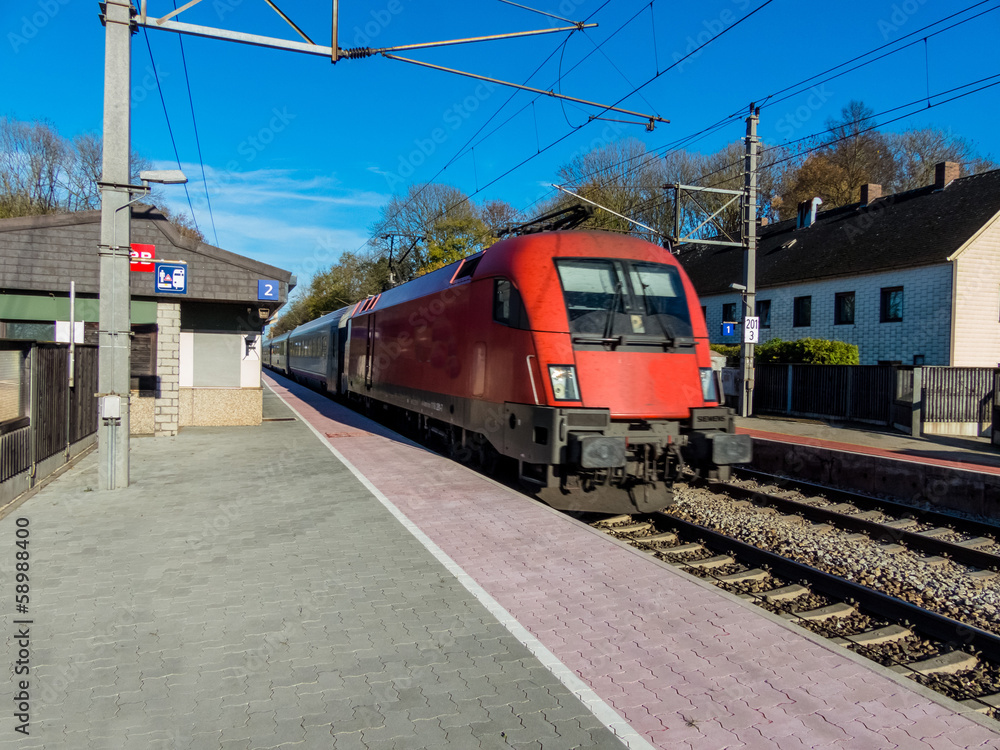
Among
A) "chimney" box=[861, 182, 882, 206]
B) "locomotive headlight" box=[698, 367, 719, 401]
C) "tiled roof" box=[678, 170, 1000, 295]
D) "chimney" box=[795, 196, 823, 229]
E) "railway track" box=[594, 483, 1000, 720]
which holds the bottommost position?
"railway track" box=[594, 483, 1000, 720]

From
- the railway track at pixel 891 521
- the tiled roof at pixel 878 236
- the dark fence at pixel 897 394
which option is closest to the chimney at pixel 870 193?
the tiled roof at pixel 878 236

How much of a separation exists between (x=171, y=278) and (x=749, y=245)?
1344 cm

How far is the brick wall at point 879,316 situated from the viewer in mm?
21578

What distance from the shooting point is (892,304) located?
23500 millimetres

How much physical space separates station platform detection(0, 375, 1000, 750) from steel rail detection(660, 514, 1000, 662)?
1.38 m

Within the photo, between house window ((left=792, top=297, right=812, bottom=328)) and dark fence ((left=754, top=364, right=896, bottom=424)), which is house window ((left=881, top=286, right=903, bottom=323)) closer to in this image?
house window ((left=792, top=297, right=812, bottom=328))

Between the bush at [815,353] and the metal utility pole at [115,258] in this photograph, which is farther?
the bush at [815,353]

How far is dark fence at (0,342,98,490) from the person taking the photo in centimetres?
733

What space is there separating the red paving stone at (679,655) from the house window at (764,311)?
24817 millimetres

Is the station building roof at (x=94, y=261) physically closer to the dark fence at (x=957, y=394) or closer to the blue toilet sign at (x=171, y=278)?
the blue toilet sign at (x=171, y=278)

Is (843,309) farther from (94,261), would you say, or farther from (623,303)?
(94,261)

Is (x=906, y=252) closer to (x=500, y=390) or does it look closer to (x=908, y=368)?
(x=908, y=368)

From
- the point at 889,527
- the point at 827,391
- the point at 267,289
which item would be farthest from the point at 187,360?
the point at 827,391

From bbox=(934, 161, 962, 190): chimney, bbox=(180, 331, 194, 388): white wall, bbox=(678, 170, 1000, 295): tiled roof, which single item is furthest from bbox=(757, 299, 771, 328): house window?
bbox=(180, 331, 194, 388): white wall
